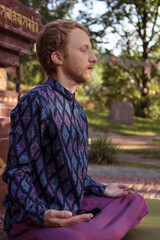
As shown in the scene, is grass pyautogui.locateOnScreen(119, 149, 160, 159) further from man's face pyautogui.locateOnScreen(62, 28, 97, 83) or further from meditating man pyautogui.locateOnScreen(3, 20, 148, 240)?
man's face pyautogui.locateOnScreen(62, 28, 97, 83)

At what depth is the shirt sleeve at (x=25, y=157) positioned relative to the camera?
5.49 ft

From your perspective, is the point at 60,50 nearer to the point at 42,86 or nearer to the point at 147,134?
the point at 42,86

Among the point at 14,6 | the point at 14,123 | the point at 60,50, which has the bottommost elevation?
the point at 14,123

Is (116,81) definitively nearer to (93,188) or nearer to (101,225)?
(93,188)

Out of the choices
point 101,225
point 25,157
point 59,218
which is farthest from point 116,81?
point 59,218

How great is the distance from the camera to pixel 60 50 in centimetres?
203

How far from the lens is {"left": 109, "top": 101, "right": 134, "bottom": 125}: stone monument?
17.1 m

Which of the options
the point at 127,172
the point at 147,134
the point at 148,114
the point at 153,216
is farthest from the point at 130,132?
the point at 153,216

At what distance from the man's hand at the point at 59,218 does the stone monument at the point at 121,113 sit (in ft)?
51.0

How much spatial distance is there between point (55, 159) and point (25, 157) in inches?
8.0

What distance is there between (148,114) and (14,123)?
18471 millimetres

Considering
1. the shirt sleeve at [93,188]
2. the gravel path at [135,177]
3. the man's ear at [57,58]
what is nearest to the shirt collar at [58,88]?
the man's ear at [57,58]

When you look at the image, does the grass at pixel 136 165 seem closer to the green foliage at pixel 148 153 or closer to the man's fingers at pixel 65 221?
the green foliage at pixel 148 153

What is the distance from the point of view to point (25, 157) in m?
1.74
